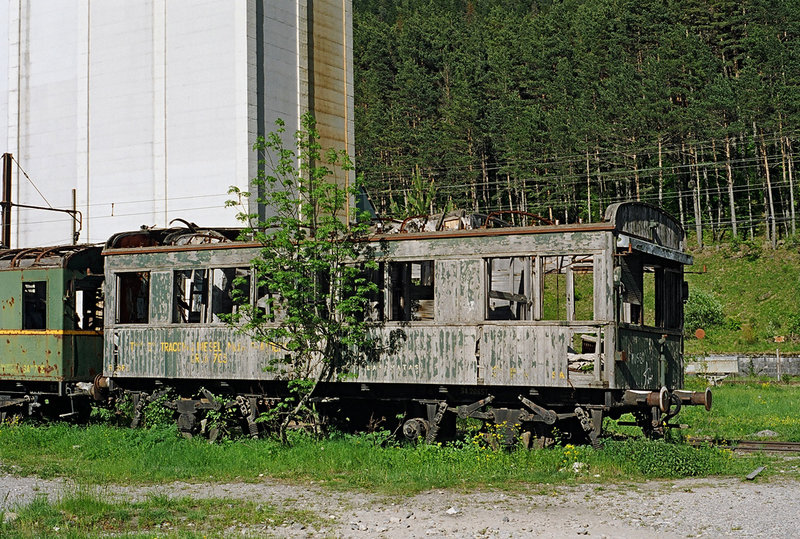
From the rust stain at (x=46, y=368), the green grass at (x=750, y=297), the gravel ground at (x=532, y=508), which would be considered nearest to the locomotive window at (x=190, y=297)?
the rust stain at (x=46, y=368)

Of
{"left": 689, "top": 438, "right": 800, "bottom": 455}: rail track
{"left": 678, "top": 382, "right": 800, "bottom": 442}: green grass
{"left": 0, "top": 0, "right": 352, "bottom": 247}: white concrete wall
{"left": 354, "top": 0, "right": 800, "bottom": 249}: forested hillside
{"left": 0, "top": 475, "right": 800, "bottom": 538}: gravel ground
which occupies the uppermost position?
{"left": 354, "top": 0, "right": 800, "bottom": 249}: forested hillside

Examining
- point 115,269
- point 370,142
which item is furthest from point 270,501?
point 370,142

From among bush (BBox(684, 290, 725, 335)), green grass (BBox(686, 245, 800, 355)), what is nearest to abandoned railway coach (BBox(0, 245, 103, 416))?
green grass (BBox(686, 245, 800, 355))

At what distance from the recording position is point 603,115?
65.1 metres

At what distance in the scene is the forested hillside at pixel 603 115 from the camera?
2378 inches

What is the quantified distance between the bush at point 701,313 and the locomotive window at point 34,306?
33.3 metres

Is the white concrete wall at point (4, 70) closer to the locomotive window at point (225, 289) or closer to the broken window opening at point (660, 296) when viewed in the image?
the locomotive window at point (225, 289)

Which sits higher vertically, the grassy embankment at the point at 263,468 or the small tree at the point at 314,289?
the small tree at the point at 314,289

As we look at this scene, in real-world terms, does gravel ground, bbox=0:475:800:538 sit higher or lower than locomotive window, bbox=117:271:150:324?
lower

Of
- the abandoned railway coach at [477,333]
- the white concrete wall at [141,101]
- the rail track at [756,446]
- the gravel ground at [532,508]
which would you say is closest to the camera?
the gravel ground at [532,508]

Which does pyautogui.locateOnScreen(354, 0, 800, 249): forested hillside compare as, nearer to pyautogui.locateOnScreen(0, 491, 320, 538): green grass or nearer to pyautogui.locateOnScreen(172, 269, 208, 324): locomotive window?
pyautogui.locateOnScreen(172, 269, 208, 324): locomotive window

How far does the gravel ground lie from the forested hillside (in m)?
41.7

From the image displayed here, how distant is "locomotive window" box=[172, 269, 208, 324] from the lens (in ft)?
57.5

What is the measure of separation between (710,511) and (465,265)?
563cm
